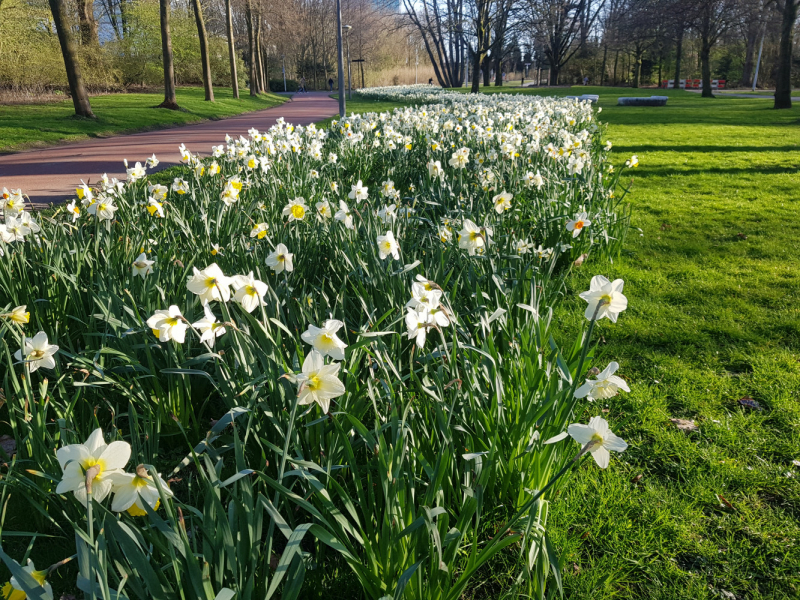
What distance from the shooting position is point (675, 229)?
5383 mm

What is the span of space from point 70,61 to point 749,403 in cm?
1557

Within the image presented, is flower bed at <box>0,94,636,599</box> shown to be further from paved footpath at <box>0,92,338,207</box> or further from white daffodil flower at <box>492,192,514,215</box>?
paved footpath at <box>0,92,338,207</box>

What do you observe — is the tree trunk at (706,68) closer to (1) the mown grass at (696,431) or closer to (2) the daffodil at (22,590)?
(1) the mown grass at (696,431)

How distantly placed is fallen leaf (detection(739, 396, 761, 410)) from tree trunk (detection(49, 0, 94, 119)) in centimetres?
1497

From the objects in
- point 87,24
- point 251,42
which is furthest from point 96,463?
point 251,42

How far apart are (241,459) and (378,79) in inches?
2169

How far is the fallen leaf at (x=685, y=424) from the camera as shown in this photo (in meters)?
2.38

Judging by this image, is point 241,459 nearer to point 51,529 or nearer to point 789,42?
point 51,529

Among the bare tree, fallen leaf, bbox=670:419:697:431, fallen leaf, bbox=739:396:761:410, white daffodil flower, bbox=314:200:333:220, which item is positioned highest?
the bare tree

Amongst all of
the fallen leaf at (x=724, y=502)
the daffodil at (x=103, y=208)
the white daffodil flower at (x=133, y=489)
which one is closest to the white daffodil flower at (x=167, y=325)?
the white daffodil flower at (x=133, y=489)

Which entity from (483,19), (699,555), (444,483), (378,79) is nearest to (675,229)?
(699,555)

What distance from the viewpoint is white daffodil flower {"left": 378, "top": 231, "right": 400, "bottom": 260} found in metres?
2.30

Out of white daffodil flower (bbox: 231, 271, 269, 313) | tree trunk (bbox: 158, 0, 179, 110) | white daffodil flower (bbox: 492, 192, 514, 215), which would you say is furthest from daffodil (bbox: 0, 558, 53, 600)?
tree trunk (bbox: 158, 0, 179, 110)

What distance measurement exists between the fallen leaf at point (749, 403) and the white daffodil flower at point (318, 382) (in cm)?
218
